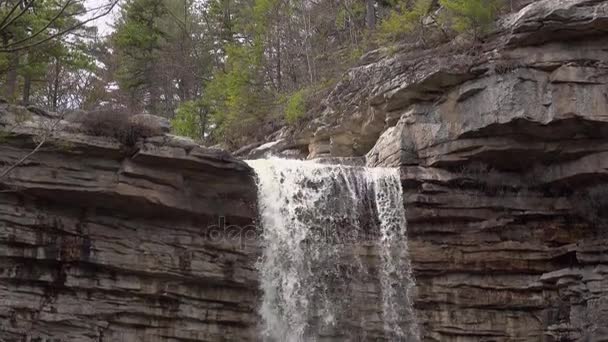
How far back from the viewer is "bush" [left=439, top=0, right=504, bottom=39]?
18438 millimetres

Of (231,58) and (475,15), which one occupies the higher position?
(231,58)

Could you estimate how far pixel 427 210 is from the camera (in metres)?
17.3

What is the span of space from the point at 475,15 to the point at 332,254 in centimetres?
752

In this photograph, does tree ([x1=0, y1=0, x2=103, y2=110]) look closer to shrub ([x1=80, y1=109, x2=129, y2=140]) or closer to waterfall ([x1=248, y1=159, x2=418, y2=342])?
shrub ([x1=80, y1=109, x2=129, y2=140])

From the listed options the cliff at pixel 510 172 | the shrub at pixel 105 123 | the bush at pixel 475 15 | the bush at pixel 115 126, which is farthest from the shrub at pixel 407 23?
the shrub at pixel 105 123

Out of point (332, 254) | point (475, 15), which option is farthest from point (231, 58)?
point (332, 254)

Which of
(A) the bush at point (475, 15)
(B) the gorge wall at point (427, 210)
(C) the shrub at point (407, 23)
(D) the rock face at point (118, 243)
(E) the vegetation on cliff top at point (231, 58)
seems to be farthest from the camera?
(E) the vegetation on cliff top at point (231, 58)

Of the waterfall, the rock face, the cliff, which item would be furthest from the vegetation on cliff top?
the rock face

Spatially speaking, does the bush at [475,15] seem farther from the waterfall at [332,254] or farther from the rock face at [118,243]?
the rock face at [118,243]

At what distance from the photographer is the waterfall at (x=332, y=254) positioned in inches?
644

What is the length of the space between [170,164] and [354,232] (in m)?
4.92

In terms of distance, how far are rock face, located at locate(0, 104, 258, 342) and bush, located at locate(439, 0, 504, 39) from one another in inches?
291

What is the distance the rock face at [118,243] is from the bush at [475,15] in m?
7.38

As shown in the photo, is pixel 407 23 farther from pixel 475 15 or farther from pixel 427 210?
pixel 427 210
